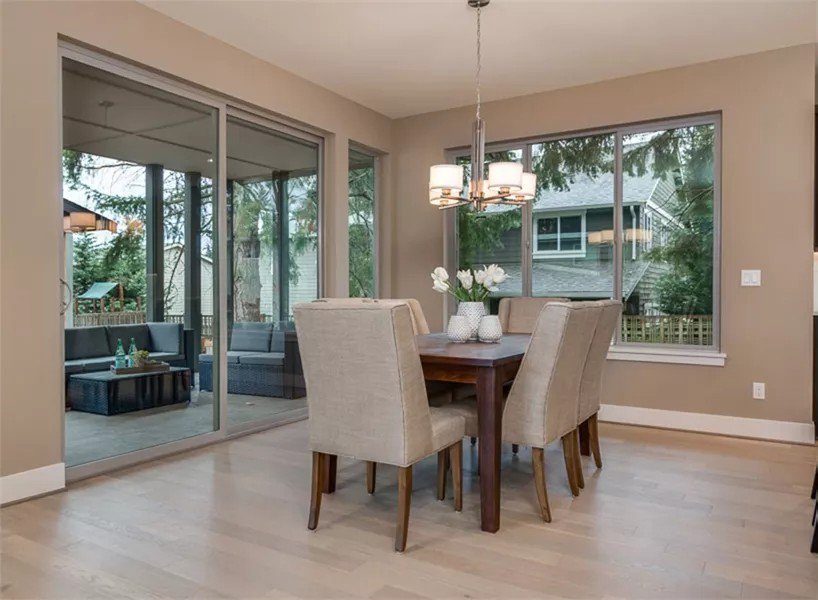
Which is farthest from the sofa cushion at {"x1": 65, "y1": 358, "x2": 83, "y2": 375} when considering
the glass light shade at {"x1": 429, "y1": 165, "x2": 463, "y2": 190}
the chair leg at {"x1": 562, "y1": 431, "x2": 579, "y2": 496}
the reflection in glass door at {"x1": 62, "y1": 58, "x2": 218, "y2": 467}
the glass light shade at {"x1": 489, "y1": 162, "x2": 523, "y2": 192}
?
the chair leg at {"x1": 562, "y1": 431, "x2": 579, "y2": 496}

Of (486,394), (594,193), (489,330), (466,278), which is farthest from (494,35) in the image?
(486,394)

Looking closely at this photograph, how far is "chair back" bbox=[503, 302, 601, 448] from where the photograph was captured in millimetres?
2521

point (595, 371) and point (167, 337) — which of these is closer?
point (595, 371)

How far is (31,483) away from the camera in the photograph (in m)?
2.88

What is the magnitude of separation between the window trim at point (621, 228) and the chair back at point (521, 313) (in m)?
0.88

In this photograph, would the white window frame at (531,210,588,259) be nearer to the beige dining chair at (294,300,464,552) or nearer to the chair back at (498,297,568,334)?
the chair back at (498,297,568,334)

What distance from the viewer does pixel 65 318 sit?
3.14m

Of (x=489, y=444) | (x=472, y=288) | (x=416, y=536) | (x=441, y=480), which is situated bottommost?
(x=416, y=536)

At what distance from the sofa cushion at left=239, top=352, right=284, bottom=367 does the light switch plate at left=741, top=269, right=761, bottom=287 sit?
3484 mm

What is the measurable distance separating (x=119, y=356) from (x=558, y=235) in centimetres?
348

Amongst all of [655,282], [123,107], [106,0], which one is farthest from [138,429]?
[655,282]

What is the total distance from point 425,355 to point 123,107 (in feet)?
7.84

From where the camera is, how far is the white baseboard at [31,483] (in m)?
2.79

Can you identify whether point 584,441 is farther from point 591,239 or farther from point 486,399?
point 591,239
